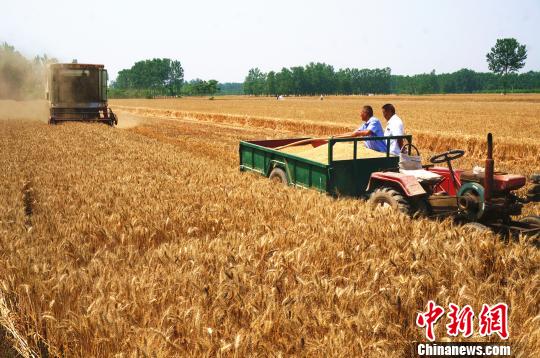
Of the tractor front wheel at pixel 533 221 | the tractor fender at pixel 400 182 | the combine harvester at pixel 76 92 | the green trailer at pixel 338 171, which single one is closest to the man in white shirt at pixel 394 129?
the green trailer at pixel 338 171

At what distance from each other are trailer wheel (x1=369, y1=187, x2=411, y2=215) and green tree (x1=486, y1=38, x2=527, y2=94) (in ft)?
459

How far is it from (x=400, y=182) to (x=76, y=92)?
2082 centimetres

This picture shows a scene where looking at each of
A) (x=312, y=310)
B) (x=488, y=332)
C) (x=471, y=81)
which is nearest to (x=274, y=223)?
(x=312, y=310)

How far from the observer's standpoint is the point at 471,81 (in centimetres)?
19412

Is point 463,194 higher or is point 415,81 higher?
point 415,81

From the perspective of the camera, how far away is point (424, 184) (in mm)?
7102

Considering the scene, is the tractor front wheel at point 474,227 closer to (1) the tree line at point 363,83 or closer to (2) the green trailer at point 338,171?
(2) the green trailer at point 338,171

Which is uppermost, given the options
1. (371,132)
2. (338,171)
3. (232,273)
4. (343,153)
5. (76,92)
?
(76,92)

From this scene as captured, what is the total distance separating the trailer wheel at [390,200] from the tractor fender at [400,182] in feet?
0.46

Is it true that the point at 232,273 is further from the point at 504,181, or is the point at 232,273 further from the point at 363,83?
the point at 363,83

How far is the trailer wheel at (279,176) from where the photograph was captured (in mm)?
9340

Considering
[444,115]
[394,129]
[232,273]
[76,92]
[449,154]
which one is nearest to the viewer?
[232,273]

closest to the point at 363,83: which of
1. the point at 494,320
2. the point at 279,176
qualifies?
the point at 279,176

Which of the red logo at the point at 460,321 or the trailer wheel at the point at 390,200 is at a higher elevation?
the trailer wheel at the point at 390,200
